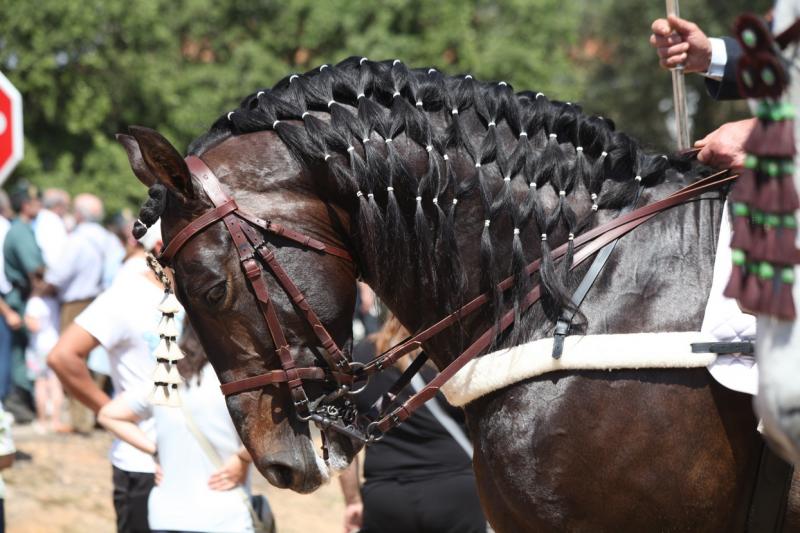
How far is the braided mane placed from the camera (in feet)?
10.0

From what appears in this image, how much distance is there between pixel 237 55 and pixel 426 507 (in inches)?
893

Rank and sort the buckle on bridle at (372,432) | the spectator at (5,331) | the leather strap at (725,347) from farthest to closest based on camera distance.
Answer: the spectator at (5,331) → the buckle on bridle at (372,432) → the leather strap at (725,347)

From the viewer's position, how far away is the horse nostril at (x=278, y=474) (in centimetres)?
314

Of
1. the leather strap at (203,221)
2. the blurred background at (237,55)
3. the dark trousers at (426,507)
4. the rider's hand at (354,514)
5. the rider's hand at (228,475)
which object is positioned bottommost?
the rider's hand at (354,514)

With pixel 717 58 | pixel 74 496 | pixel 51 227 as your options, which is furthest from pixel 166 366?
pixel 51 227

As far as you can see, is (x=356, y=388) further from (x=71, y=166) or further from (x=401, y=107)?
(x=71, y=166)

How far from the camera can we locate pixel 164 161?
307 cm

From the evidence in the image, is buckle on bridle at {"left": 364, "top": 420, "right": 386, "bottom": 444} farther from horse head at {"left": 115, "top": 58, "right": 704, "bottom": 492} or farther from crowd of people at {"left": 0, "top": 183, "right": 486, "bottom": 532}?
crowd of people at {"left": 0, "top": 183, "right": 486, "bottom": 532}

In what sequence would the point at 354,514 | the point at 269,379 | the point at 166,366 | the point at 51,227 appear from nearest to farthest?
the point at 269,379, the point at 166,366, the point at 354,514, the point at 51,227

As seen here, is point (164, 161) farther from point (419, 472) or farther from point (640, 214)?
point (419, 472)

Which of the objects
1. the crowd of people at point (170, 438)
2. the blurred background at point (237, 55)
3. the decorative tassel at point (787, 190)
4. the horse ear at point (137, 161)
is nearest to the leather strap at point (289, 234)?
the horse ear at point (137, 161)

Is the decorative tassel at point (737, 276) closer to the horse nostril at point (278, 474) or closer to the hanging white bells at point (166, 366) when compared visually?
the horse nostril at point (278, 474)

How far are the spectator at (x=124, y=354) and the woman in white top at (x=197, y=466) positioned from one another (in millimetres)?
356

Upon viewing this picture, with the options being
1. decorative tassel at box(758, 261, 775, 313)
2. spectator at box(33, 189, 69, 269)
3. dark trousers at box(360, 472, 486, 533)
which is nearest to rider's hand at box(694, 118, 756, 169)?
decorative tassel at box(758, 261, 775, 313)
